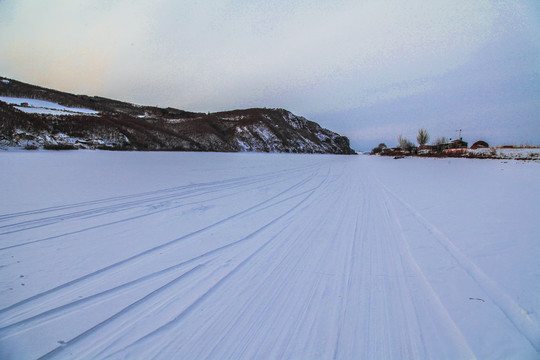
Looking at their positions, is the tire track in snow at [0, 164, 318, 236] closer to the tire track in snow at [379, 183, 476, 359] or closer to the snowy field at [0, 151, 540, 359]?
the snowy field at [0, 151, 540, 359]

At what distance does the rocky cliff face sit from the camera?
27.3 meters

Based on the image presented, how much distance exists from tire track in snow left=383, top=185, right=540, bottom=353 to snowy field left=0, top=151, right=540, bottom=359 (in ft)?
0.04

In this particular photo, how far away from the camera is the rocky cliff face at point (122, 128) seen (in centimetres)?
2728

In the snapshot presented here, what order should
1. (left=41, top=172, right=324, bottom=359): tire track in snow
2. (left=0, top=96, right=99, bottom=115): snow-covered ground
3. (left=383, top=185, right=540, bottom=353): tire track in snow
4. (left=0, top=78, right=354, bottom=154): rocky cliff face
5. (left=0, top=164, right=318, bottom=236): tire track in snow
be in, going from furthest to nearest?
1. (left=0, top=96, right=99, bottom=115): snow-covered ground
2. (left=0, top=78, right=354, bottom=154): rocky cliff face
3. (left=0, top=164, right=318, bottom=236): tire track in snow
4. (left=383, top=185, right=540, bottom=353): tire track in snow
5. (left=41, top=172, right=324, bottom=359): tire track in snow

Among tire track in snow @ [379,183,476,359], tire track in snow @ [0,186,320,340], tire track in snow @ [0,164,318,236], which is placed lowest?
tire track in snow @ [379,183,476,359]

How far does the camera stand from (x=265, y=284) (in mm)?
2492

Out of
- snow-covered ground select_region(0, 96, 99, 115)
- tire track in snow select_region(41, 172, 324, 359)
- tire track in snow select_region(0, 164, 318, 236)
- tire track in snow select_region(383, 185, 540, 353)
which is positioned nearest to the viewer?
tire track in snow select_region(41, 172, 324, 359)

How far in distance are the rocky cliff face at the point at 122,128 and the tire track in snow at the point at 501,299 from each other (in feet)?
101

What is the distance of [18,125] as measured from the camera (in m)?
24.6

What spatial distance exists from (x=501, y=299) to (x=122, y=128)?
172 ft

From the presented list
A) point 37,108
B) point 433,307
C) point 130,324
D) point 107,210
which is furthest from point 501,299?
point 37,108

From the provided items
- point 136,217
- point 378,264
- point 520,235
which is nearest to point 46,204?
point 136,217

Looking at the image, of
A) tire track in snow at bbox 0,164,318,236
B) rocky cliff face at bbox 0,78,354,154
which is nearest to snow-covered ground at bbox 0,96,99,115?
rocky cliff face at bbox 0,78,354,154

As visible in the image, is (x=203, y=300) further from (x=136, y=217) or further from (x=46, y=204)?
(x=46, y=204)
